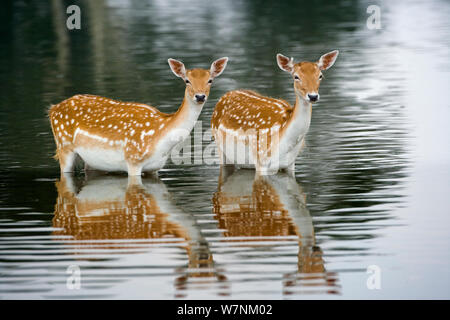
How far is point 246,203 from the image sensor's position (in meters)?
11.4

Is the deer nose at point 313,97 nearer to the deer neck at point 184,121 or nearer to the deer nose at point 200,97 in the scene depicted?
the deer nose at point 200,97

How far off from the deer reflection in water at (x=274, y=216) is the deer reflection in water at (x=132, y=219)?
44cm

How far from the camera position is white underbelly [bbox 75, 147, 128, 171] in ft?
41.3

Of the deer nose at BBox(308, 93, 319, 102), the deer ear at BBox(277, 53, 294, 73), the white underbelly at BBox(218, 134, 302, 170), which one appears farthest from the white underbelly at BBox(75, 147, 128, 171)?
the deer nose at BBox(308, 93, 319, 102)

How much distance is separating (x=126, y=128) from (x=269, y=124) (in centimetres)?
158

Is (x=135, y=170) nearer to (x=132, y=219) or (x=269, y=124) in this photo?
(x=269, y=124)

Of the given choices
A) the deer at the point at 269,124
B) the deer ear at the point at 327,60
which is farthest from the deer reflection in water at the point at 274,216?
the deer ear at the point at 327,60

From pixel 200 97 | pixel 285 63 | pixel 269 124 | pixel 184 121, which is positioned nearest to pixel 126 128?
pixel 184 121

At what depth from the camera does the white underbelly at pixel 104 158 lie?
41.3 feet

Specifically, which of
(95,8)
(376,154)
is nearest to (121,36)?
(95,8)

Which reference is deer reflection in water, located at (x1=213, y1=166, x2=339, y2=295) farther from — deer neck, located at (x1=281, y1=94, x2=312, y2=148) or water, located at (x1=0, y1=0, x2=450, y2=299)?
deer neck, located at (x1=281, y1=94, x2=312, y2=148)

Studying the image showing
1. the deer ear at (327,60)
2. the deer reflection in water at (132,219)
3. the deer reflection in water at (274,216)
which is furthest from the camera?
the deer ear at (327,60)

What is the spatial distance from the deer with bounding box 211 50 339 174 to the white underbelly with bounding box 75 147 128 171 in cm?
132
